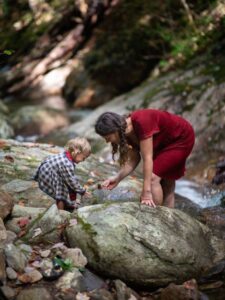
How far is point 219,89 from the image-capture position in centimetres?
957

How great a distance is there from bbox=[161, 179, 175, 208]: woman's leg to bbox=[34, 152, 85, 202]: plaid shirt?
929 mm

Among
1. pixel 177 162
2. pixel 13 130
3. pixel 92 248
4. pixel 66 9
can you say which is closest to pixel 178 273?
pixel 92 248

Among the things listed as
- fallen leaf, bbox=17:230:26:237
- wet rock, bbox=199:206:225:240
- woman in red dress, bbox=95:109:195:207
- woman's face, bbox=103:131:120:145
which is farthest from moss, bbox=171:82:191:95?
fallen leaf, bbox=17:230:26:237

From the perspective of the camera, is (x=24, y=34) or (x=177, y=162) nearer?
(x=177, y=162)

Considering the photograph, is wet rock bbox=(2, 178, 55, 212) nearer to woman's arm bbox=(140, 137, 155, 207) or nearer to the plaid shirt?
the plaid shirt

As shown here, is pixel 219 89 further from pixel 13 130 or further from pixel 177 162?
pixel 13 130

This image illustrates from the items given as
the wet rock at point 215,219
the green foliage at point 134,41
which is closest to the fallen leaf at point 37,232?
the wet rock at point 215,219

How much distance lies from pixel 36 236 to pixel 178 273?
139 cm

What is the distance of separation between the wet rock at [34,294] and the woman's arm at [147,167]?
1.42 meters

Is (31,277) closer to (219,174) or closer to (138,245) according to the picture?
(138,245)

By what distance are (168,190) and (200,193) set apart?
2364 mm

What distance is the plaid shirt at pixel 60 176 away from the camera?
5.09m

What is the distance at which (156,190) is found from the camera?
4.95 meters

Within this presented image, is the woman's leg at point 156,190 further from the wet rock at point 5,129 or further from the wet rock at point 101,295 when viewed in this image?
the wet rock at point 5,129
